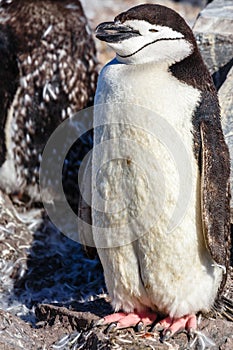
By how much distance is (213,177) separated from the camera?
363cm

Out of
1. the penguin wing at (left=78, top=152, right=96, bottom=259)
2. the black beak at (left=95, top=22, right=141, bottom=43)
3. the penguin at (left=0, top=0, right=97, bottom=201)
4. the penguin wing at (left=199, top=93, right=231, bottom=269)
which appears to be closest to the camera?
the black beak at (left=95, top=22, right=141, bottom=43)

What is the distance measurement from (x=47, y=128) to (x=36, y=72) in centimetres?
37

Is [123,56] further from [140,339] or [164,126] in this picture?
[140,339]

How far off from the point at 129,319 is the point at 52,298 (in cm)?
118

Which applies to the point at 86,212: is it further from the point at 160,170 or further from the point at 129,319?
the point at 160,170

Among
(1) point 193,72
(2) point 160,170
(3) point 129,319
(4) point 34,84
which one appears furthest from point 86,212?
(4) point 34,84

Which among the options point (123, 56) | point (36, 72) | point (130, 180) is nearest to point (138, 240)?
point (130, 180)

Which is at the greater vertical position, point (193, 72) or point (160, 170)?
point (193, 72)

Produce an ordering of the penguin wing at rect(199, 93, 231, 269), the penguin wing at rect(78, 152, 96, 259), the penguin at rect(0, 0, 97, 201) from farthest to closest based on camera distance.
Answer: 1. the penguin at rect(0, 0, 97, 201)
2. the penguin wing at rect(78, 152, 96, 259)
3. the penguin wing at rect(199, 93, 231, 269)

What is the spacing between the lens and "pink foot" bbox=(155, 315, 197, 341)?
12.2 ft

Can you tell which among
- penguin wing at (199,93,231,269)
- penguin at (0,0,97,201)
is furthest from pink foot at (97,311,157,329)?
penguin at (0,0,97,201)

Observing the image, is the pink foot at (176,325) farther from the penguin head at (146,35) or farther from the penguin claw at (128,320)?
the penguin head at (146,35)

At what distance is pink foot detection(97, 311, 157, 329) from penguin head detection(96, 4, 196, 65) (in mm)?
1087

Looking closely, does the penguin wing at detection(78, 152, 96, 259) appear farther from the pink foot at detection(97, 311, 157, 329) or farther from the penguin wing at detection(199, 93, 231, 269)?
the penguin wing at detection(199, 93, 231, 269)
